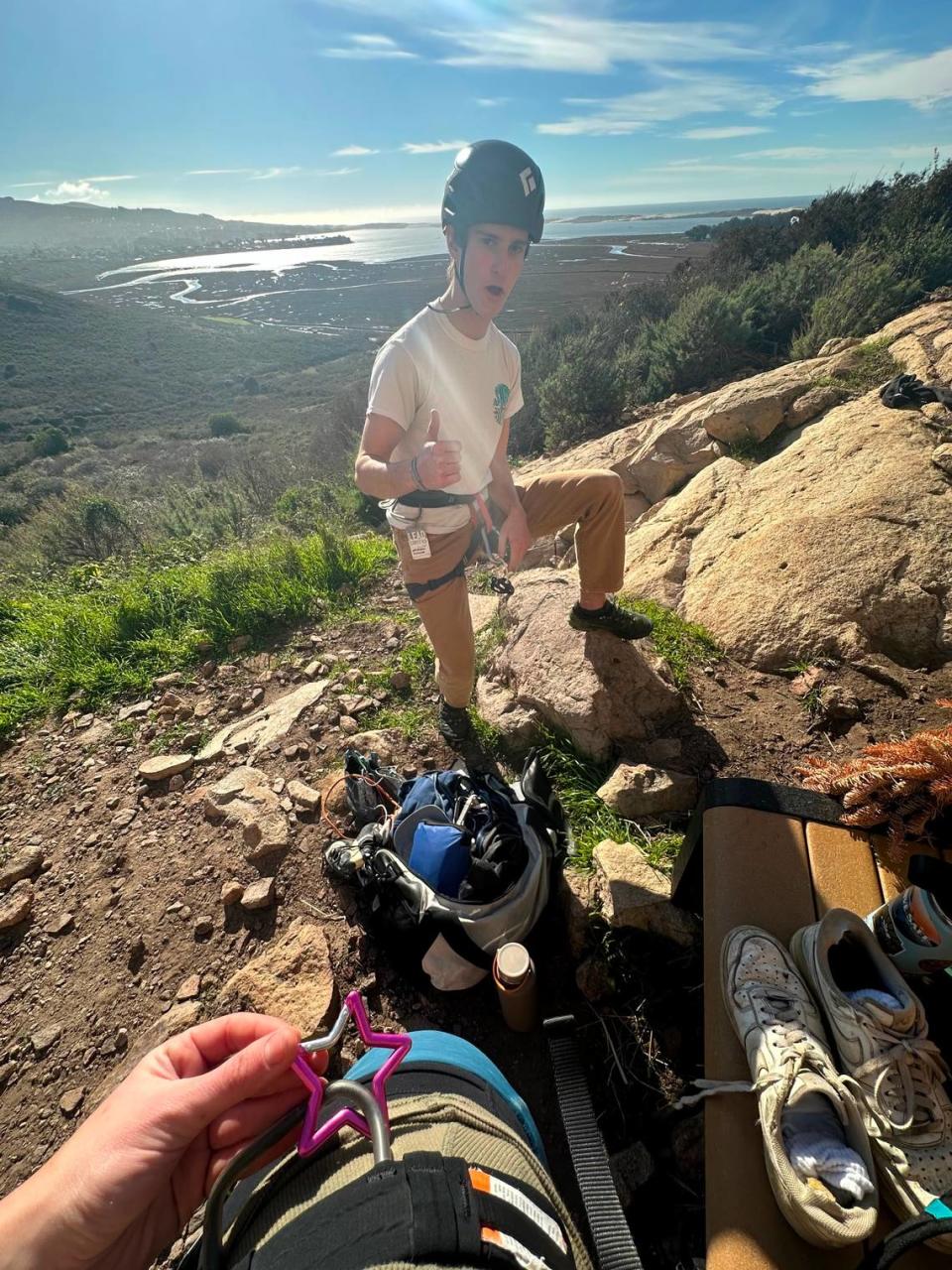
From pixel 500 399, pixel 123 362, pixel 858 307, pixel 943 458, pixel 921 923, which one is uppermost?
pixel 123 362

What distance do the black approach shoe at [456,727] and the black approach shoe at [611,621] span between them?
843 millimetres

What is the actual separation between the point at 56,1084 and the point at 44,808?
1.62 meters

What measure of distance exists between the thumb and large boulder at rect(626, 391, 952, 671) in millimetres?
2895

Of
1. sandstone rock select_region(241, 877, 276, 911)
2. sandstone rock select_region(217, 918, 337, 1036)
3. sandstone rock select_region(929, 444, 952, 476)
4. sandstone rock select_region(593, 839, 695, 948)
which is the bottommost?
sandstone rock select_region(217, 918, 337, 1036)

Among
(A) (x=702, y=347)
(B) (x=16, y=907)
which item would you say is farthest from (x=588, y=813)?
(A) (x=702, y=347)

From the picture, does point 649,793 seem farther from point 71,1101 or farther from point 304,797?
point 71,1101

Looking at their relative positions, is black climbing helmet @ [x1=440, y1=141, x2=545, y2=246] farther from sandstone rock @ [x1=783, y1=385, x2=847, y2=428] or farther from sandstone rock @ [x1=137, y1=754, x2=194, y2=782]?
sandstone rock @ [x1=783, y1=385, x2=847, y2=428]

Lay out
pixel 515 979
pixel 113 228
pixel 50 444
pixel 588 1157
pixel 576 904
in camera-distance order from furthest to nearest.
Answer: pixel 113 228
pixel 50 444
pixel 576 904
pixel 515 979
pixel 588 1157

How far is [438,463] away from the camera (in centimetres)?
222

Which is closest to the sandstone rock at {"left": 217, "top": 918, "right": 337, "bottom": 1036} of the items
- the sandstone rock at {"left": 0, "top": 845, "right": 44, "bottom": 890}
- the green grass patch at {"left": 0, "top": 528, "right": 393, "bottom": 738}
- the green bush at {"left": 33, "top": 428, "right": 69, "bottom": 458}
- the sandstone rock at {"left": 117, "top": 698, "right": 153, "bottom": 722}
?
the sandstone rock at {"left": 0, "top": 845, "right": 44, "bottom": 890}

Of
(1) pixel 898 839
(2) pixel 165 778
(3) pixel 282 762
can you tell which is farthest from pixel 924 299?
(2) pixel 165 778

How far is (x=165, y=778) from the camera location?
3273mm

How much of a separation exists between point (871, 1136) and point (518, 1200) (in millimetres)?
913

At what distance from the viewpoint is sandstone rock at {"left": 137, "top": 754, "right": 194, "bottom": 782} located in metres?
3.26
